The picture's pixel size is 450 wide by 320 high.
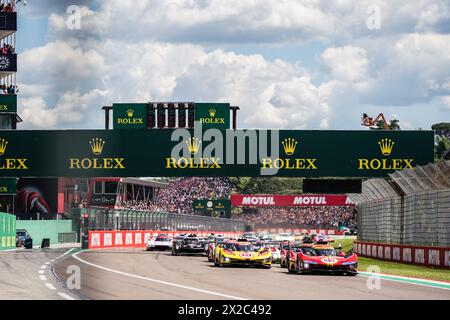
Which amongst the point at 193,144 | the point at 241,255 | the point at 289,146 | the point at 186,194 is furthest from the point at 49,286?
the point at 186,194

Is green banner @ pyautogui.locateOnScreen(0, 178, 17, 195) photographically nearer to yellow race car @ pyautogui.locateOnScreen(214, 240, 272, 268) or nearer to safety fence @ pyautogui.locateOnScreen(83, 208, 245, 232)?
safety fence @ pyautogui.locateOnScreen(83, 208, 245, 232)

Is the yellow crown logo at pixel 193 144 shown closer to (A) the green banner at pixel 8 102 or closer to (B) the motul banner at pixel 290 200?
(A) the green banner at pixel 8 102

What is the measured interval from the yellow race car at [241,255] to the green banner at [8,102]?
177 feet

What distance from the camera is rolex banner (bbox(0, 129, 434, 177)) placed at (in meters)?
46.6

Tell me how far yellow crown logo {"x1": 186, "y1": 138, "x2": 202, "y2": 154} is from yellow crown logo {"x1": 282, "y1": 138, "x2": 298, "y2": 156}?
438 centimetres

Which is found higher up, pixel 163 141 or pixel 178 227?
pixel 163 141

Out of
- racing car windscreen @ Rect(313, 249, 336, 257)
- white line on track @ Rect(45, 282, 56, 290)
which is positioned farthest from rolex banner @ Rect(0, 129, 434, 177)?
white line on track @ Rect(45, 282, 56, 290)

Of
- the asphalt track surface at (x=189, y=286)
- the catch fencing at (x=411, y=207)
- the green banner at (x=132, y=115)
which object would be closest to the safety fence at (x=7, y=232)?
the green banner at (x=132, y=115)

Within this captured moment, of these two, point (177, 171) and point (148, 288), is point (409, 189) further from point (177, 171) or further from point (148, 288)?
point (148, 288)

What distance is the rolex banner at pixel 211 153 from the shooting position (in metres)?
46.6

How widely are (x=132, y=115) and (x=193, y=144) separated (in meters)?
12.1

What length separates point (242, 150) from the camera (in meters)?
46.8
